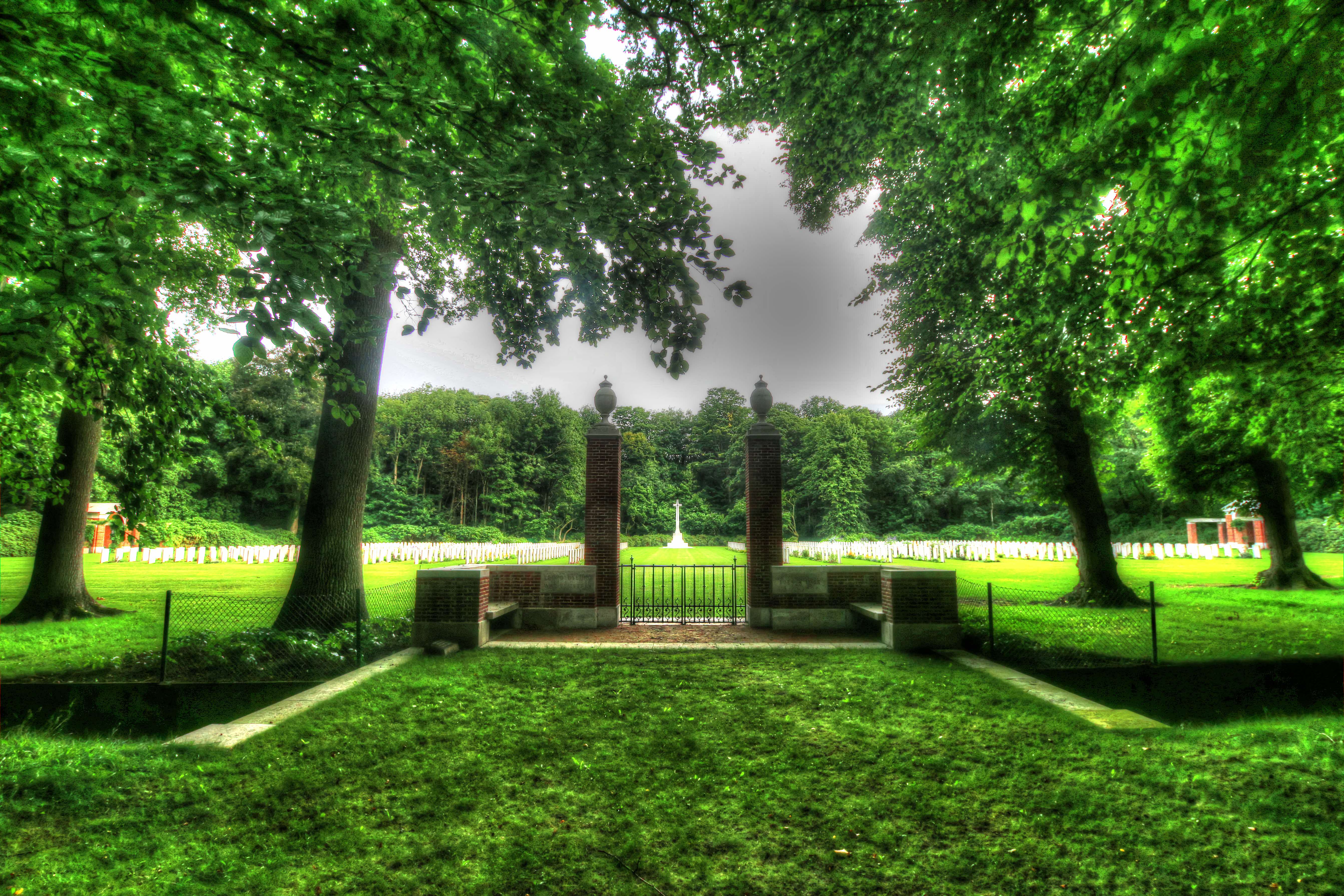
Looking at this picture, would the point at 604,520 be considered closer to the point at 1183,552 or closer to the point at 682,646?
the point at 682,646

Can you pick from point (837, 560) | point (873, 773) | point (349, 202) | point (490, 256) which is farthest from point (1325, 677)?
point (837, 560)

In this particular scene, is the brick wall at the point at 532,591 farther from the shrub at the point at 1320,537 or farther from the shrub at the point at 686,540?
the shrub at the point at 1320,537

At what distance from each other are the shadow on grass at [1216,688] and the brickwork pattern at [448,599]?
25.6 ft

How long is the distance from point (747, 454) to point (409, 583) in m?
8.92

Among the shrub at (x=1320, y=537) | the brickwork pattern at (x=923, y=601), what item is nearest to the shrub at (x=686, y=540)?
the brickwork pattern at (x=923, y=601)

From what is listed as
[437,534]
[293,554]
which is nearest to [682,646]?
[293,554]

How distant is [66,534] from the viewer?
1046cm

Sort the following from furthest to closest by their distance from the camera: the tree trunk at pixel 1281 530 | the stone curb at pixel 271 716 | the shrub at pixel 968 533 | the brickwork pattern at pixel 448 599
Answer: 1. the shrub at pixel 968 533
2. the tree trunk at pixel 1281 530
3. the brickwork pattern at pixel 448 599
4. the stone curb at pixel 271 716

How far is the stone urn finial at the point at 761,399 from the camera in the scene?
426 inches

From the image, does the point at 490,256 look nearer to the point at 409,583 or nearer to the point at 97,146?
the point at 97,146

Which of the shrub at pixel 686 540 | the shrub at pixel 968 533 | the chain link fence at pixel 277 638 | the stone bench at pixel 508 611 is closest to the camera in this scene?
the chain link fence at pixel 277 638

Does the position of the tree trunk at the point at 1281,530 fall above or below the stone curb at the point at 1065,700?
above

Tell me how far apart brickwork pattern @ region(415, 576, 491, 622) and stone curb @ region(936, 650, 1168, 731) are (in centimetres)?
685

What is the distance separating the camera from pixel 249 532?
35.9 metres
